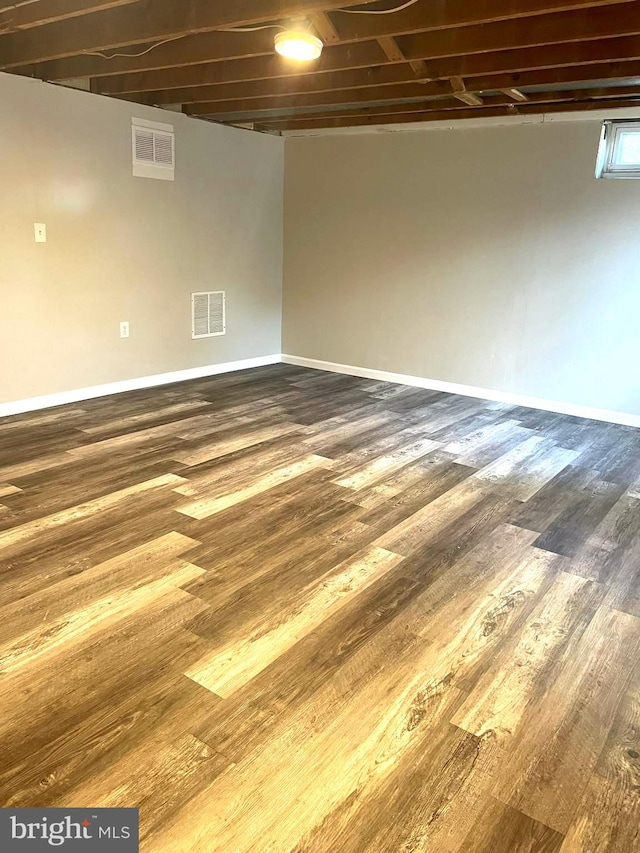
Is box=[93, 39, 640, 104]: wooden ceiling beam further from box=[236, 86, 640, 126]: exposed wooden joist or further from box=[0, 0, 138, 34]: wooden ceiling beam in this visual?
box=[0, 0, 138, 34]: wooden ceiling beam

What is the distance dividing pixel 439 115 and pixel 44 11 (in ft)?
10.1

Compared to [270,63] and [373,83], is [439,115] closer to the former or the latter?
[373,83]

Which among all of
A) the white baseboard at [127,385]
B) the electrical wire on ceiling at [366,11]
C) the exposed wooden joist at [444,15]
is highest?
the electrical wire on ceiling at [366,11]

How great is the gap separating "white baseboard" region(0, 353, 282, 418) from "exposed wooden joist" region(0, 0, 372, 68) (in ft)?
7.12

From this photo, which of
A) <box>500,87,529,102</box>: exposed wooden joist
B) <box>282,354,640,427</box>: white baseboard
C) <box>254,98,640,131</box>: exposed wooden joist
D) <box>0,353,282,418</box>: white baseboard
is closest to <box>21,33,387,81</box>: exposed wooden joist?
<box>500,87,529,102</box>: exposed wooden joist

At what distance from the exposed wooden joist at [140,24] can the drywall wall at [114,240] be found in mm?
510

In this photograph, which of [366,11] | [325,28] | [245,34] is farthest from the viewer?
A: [245,34]

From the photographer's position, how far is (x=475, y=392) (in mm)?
5617

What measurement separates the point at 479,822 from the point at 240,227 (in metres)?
5.39

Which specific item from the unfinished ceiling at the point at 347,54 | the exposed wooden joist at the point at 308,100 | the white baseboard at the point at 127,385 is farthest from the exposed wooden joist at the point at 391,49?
the white baseboard at the point at 127,385

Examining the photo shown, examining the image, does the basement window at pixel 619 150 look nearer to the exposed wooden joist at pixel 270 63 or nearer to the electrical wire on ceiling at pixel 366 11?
the exposed wooden joist at pixel 270 63

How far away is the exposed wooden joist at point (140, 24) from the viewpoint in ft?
8.81

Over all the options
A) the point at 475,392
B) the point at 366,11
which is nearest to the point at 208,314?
the point at 475,392

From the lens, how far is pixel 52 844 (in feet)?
4.58
